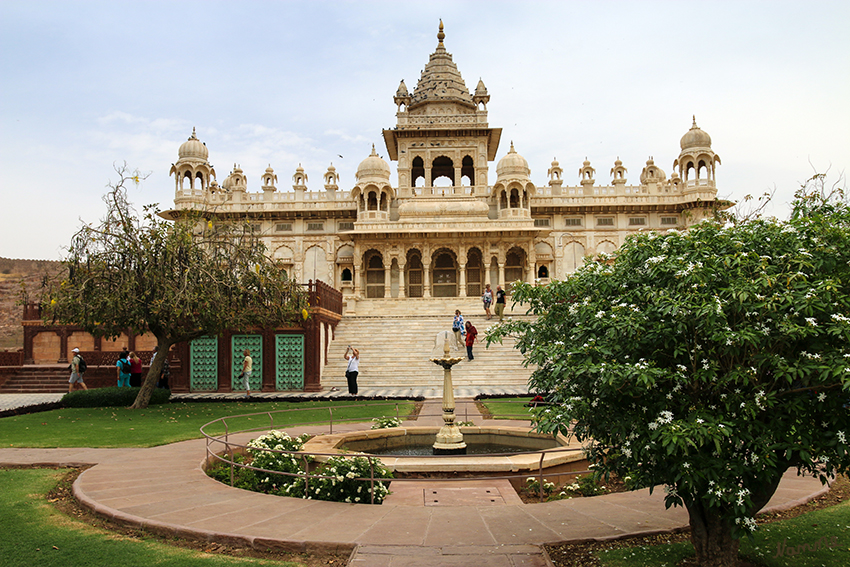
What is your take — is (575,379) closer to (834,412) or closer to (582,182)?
(834,412)

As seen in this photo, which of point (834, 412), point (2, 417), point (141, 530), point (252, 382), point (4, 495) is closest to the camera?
point (834, 412)

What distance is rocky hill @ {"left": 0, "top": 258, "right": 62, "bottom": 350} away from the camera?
49.3 metres

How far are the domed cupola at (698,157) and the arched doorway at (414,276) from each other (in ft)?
56.1

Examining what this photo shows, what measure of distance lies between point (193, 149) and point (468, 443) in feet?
115

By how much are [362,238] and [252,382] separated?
55.5 feet

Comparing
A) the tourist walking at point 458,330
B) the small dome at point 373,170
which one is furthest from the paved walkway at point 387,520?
the small dome at point 373,170

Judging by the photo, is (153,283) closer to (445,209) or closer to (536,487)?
(536,487)

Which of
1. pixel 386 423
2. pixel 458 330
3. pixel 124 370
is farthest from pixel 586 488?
pixel 458 330

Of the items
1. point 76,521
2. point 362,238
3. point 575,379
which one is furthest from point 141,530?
point 362,238

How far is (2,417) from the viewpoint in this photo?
14.0 metres

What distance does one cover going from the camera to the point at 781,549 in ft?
16.9

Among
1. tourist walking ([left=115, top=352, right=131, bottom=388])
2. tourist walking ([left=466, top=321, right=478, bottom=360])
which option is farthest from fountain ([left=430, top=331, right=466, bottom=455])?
tourist walking ([left=115, top=352, right=131, bottom=388])

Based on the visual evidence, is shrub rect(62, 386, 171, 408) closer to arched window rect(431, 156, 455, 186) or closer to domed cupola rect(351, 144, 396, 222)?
domed cupola rect(351, 144, 396, 222)

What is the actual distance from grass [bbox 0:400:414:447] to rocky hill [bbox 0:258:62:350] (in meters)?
30.4
